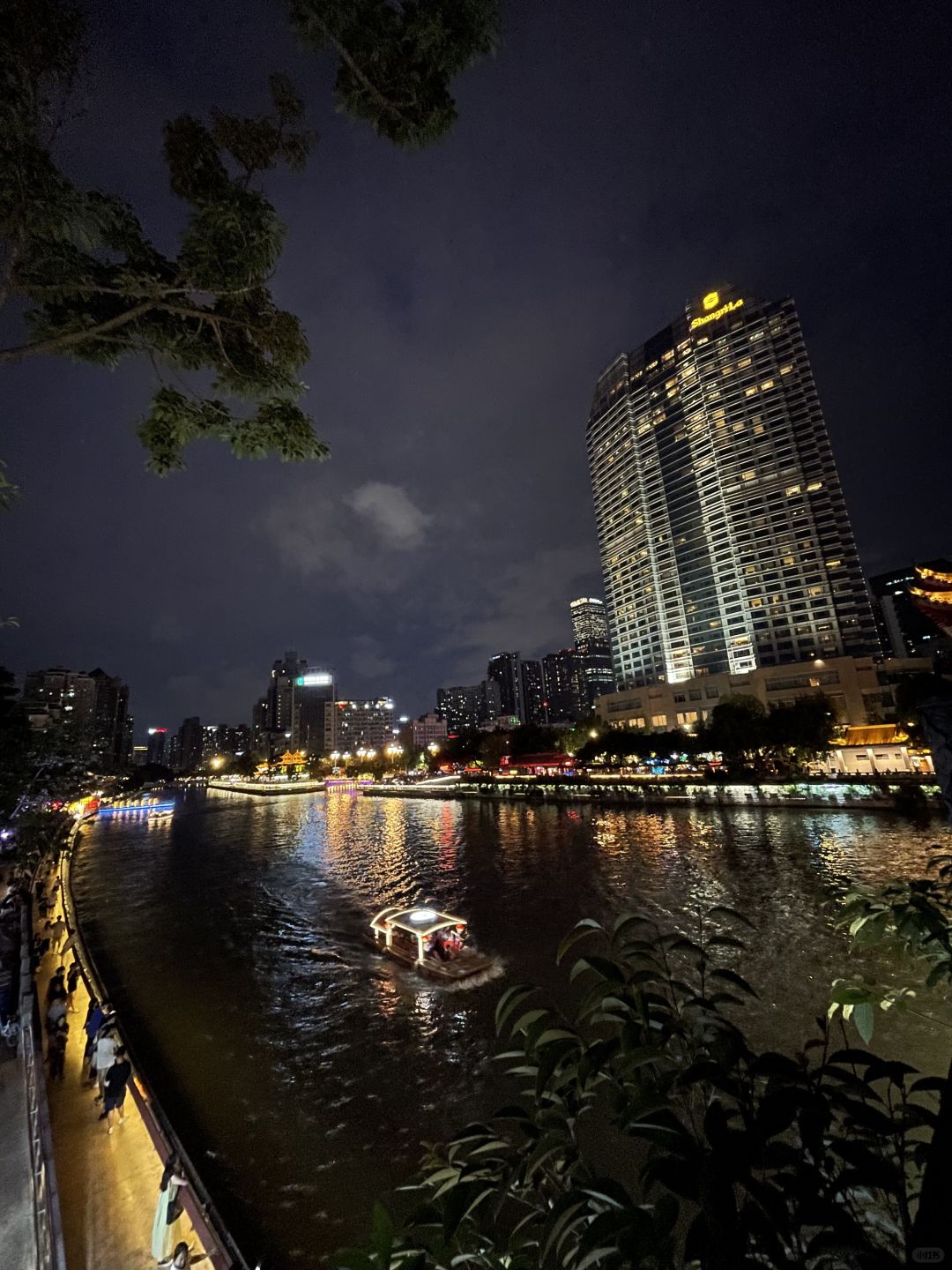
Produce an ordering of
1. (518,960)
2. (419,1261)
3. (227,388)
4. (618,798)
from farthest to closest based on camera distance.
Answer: (618,798)
(518,960)
(227,388)
(419,1261)

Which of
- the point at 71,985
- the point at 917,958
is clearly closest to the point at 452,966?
the point at 71,985

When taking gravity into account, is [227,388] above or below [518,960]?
above

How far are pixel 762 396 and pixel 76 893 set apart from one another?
129217 mm

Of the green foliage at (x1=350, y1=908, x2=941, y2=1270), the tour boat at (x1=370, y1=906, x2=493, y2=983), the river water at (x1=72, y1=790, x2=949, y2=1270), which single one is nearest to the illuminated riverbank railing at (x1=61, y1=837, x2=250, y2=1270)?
the river water at (x1=72, y1=790, x2=949, y2=1270)

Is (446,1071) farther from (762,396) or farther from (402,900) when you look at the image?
(762,396)

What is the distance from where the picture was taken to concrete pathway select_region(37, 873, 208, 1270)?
267 inches

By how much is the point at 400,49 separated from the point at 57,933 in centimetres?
2677

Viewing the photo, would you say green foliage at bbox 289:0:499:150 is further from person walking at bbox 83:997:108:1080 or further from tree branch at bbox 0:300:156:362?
person walking at bbox 83:997:108:1080

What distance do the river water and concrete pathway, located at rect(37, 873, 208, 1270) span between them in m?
1.47

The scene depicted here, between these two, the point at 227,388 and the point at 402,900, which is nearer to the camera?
the point at 227,388

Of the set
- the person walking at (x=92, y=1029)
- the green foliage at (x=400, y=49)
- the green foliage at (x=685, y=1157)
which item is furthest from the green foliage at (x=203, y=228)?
the person walking at (x=92, y=1029)

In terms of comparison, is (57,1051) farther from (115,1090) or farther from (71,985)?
(71,985)

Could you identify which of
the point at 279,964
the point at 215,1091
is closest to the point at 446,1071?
the point at 215,1091

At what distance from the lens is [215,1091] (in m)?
11.5
